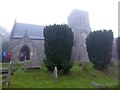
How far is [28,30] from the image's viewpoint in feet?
151

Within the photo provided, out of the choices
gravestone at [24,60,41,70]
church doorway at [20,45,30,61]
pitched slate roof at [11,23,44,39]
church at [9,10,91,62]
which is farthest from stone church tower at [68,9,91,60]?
gravestone at [24,60,41,70]

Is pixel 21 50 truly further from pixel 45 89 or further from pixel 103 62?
pixel 45 89

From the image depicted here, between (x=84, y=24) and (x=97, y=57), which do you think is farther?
(x=84, y=24)

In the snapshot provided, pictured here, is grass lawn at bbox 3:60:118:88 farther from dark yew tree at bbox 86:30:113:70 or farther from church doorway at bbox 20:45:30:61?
church doorway at bbox 20:45:30:61

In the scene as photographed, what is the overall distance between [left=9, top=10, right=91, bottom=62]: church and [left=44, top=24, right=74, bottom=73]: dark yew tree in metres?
13.0

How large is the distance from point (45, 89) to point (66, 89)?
6.39 feet

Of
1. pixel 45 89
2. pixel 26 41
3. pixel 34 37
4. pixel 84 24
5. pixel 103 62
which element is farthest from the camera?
pixel 84 24

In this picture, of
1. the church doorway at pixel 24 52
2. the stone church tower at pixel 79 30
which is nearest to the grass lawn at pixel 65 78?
the church doorway at pixel 24 52

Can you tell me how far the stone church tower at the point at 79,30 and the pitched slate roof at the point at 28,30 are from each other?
368 inches

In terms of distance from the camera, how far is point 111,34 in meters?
27.9

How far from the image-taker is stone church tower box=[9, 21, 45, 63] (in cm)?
3803

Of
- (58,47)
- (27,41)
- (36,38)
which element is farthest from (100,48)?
(36,38)

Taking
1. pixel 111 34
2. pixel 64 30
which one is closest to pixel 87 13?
pixel 111 34

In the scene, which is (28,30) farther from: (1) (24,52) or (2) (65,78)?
(2) (65,78)
